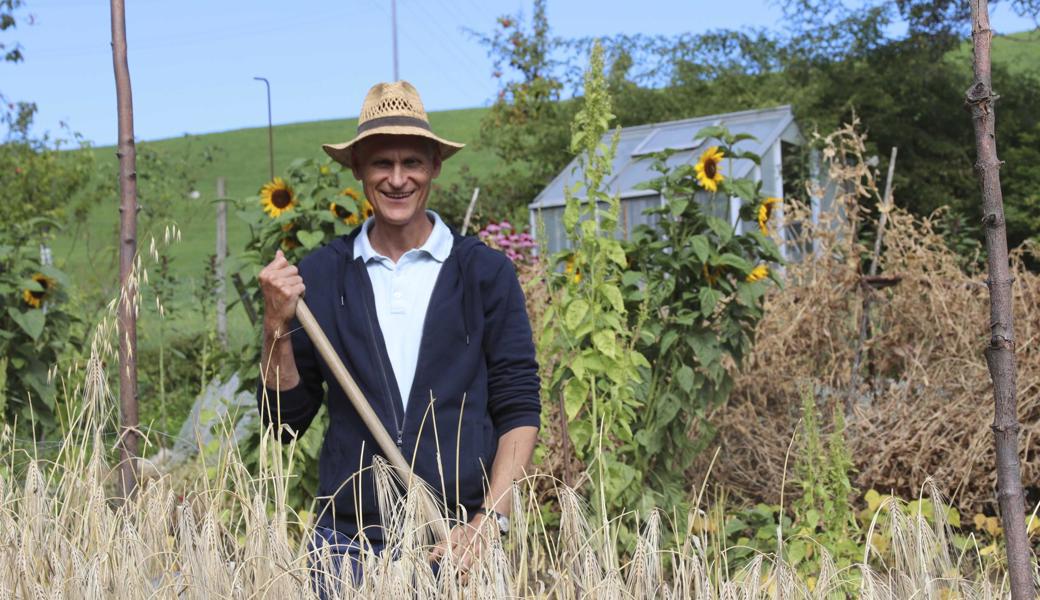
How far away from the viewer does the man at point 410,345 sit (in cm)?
197

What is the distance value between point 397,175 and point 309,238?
148cm

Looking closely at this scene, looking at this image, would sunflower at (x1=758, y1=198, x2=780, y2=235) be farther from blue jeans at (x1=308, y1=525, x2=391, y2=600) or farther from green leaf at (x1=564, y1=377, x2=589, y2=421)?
blue jeans at (x1=308, y1=525, x2=391, y2=600)

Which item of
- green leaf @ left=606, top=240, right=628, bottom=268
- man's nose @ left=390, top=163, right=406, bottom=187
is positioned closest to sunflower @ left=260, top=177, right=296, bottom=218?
green leaf @ left=606, top=240, right=628, bottom=268

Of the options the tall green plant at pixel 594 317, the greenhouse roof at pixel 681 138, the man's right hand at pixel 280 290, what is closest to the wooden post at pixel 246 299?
the tall green plant at pixel 594 317

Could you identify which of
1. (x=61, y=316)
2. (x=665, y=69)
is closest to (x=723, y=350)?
(x=61, y=316)

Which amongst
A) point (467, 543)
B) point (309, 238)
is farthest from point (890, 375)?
point (467, 543)

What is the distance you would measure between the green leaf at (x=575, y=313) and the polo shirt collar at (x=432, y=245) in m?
0.71

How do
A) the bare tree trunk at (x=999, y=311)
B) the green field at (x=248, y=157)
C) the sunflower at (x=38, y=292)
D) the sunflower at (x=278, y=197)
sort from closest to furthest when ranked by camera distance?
1. the bare tree trunk at (x=999, y=311)
2. the sunflower at (x=278, y=197)
3. the sunflower at (x=38, y=292)
4. the green field at (x=248, y=157)

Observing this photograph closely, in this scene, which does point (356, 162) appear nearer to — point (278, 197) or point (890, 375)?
point (278, 197)

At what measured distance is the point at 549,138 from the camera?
1314cm

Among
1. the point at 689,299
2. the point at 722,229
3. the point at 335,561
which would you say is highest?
the point at 722,229

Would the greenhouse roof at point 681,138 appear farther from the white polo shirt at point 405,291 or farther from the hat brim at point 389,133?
the white polo shirt at point 405,291

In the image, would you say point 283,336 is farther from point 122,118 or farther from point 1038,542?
point 1038,542

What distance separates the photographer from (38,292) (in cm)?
406
